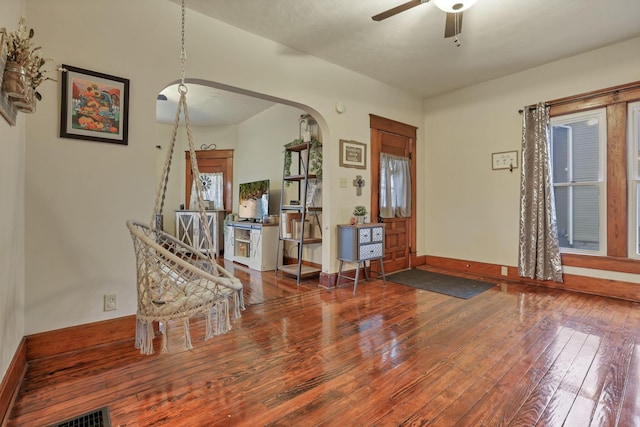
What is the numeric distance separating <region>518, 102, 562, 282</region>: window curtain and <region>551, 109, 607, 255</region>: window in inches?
7.7

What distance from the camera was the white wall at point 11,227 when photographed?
1542mm

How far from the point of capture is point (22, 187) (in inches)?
76.8

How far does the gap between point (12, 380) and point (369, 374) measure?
1981 millimetres

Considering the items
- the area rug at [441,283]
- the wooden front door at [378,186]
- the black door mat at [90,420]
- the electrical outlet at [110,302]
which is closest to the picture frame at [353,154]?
the wooden front door at [378,186]

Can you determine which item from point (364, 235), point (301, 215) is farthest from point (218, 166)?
point (364, 235)

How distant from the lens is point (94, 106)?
2225 millimetres

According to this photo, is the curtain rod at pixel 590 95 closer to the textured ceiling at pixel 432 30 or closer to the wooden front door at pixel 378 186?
the textured ceiling at pixel 432 30

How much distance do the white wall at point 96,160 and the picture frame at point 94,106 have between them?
0.05 meters

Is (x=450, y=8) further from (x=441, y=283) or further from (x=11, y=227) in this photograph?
(x=11, y=227)

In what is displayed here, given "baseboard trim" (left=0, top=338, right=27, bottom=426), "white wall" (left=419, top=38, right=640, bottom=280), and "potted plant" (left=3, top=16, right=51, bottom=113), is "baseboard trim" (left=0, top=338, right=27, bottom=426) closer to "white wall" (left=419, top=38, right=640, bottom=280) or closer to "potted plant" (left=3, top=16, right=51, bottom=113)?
"potted plant" (left=3, top=16, right=51, bottom=113)

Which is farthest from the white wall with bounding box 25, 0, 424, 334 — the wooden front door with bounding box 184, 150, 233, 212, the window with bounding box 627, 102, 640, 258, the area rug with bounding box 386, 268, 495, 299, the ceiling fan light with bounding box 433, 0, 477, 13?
the window with bounding box 627, 102, 640, 258

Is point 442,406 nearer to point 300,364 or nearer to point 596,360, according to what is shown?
point 300,364

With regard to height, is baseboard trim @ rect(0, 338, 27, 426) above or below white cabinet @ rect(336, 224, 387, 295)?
below

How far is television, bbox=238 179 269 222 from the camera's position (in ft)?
17.3
